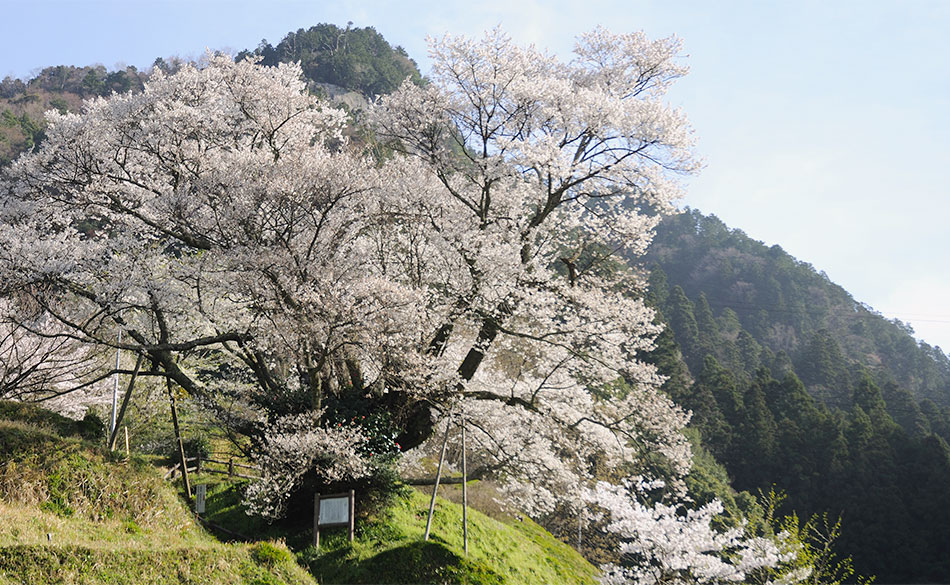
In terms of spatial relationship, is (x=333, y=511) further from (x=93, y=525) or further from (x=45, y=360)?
(x=45, y=360)

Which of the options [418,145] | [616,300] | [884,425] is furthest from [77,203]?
[884,425]

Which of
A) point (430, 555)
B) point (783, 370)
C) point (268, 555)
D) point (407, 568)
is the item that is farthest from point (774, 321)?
point (268, 555)

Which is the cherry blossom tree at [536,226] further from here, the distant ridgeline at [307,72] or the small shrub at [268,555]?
the distant ridgeline at [307,72]

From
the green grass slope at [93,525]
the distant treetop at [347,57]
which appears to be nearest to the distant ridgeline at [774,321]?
the distant treetop at [347,57]

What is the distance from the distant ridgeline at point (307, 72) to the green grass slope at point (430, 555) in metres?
49.8

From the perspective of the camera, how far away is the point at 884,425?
3681 cm

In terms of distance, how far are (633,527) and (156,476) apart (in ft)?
25.4

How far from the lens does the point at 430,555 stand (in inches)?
383

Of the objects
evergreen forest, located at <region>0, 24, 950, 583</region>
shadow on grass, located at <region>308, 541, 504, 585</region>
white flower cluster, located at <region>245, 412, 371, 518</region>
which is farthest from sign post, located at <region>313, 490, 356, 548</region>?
evergreen forest, located at <region>0, 24, 950, 583</region>

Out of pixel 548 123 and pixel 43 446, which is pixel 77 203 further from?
pixel 548 123

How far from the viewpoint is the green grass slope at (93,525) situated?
6.28 metres

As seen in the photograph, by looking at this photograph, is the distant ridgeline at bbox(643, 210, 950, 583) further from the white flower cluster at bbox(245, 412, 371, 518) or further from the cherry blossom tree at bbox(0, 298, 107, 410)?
the cherry blossom tree at bbox(0, 298, 107, 410)

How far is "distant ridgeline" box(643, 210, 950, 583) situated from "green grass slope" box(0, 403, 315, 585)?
102 ft

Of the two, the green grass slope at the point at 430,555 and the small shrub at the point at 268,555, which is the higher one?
the small shrub at the point at 268,555
